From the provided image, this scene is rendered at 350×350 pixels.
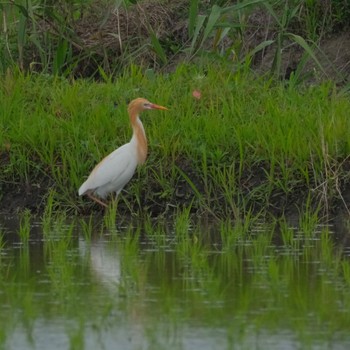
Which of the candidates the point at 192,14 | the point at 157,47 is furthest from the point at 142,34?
the point at 192,14

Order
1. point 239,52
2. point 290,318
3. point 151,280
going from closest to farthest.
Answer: point 290,318
point 151,280
point 239,52

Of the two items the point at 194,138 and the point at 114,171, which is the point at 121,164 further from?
the point at 194,138

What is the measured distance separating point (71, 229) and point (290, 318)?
2.87 m

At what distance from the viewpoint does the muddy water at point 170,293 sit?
6078 mm

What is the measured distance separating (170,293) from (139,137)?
2925mm

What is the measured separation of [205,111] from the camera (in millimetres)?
10609

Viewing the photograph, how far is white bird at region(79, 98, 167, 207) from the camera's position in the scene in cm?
961

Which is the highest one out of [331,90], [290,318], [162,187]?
[331,90]

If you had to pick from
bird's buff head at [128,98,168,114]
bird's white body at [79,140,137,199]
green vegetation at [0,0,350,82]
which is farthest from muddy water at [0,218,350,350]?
green vegetation at [0,0,350,82]

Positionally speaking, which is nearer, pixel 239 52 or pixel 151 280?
pixel 151 280

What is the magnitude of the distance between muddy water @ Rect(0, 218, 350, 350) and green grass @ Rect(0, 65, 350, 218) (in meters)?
0.83

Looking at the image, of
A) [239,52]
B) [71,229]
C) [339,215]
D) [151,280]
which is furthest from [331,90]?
[151,280]

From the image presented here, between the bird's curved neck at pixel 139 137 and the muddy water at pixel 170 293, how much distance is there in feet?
2.74

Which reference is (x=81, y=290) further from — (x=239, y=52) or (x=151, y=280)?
(x=239, y=52)
